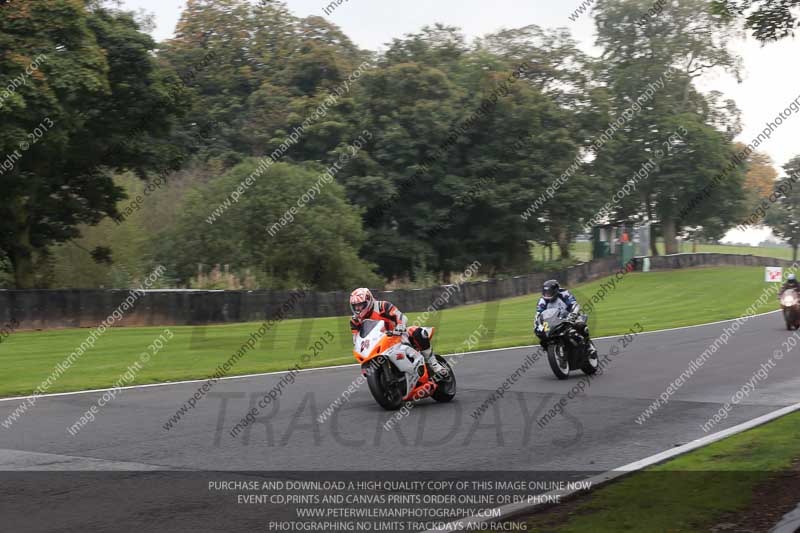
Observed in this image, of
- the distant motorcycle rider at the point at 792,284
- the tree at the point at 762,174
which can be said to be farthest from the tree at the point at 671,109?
the tree at the point at 762,174

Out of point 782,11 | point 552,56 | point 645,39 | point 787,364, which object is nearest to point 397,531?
point 782,11

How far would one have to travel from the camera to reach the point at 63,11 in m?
27.6

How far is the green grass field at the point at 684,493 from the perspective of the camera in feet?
21.9

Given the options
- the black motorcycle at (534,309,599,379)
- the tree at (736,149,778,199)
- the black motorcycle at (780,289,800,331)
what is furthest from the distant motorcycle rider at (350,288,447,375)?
the tree at (736,149,778,199)

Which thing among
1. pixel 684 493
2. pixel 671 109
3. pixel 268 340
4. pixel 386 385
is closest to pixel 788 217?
pixel 671 109

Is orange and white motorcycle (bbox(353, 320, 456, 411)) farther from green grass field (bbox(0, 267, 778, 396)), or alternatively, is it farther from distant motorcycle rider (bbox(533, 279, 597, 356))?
green grass field (bbox(0, 267, 778, 396))

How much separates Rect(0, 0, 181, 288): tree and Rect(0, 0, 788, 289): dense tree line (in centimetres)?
7

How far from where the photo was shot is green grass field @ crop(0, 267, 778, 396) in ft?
59.4

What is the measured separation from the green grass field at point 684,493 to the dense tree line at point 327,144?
610 centimetres

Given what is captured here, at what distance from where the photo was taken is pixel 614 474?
27.4ft

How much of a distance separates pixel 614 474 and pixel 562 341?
7755mm

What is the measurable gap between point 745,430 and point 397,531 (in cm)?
558

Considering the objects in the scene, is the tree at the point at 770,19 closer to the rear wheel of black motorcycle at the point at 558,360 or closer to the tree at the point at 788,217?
the rear wheel of black motorcycle at the point at 558,360

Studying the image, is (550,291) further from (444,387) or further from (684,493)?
(684,493)
